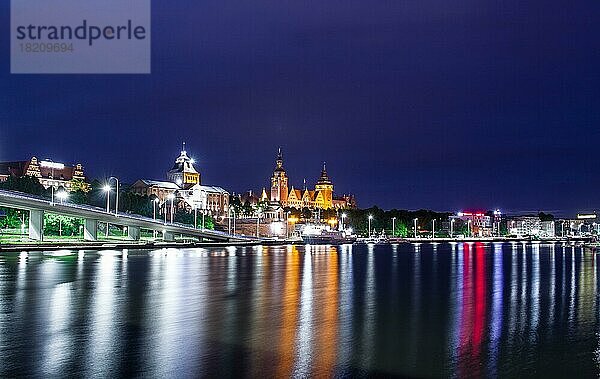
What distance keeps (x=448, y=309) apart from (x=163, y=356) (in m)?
14.1

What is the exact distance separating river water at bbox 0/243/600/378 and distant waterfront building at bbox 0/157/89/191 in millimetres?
142771

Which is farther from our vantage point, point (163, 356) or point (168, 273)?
point (168, 273)

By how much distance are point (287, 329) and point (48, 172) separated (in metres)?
179

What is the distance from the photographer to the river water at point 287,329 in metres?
14.8

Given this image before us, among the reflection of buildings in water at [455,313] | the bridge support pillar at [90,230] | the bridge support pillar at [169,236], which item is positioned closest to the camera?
the reflection of buildings in water at [455,313]

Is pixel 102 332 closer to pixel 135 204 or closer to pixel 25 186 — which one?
pixel 25 186

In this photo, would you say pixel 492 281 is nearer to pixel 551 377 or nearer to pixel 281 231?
pixel 551 377

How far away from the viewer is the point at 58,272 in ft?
137

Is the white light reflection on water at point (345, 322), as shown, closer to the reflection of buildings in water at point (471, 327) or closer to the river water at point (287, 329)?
the river water at point (287, 329)

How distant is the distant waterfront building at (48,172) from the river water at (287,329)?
143 m

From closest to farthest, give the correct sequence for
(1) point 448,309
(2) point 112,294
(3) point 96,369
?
(3) point 96,369
(1) point 448,309
(2) point 112,294

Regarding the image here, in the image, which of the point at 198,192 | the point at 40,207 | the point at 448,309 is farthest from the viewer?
the point at 198,192

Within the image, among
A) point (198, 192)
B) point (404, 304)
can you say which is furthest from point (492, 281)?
point (198, 192)

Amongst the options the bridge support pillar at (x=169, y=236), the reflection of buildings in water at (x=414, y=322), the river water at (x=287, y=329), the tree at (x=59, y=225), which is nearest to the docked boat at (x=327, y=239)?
the bridge support pillar at (x=169, y=236)
